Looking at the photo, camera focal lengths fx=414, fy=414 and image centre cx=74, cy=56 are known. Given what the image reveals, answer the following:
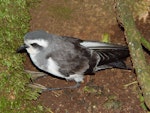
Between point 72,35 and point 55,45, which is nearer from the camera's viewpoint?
point 55,45

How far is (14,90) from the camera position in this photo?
5.70 m

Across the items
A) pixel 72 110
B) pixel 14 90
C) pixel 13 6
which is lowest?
pixel 72 110

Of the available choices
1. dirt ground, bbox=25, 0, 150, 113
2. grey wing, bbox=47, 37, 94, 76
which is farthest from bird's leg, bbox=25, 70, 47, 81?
grey wing, bbox=47, 37, 94, 76

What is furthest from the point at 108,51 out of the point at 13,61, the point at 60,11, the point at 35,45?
the point at 13,61

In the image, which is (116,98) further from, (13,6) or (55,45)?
(13,6)

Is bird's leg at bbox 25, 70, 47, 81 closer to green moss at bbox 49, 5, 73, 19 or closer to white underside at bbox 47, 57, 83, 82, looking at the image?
white underside at bbox 47, 57, 83, 82

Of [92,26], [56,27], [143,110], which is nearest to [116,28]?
[92,26]

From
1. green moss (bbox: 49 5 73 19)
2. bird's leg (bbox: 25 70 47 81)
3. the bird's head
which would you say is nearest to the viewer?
the bird's head

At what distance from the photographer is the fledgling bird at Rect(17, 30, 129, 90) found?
19.8ft

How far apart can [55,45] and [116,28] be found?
141 cm

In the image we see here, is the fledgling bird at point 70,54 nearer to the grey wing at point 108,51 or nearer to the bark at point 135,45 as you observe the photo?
the grey wing at point 108,51

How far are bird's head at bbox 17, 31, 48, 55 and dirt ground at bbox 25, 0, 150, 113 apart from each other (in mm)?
646

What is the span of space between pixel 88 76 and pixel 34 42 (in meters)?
1.20

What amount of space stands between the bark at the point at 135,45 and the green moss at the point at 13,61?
150 cm
